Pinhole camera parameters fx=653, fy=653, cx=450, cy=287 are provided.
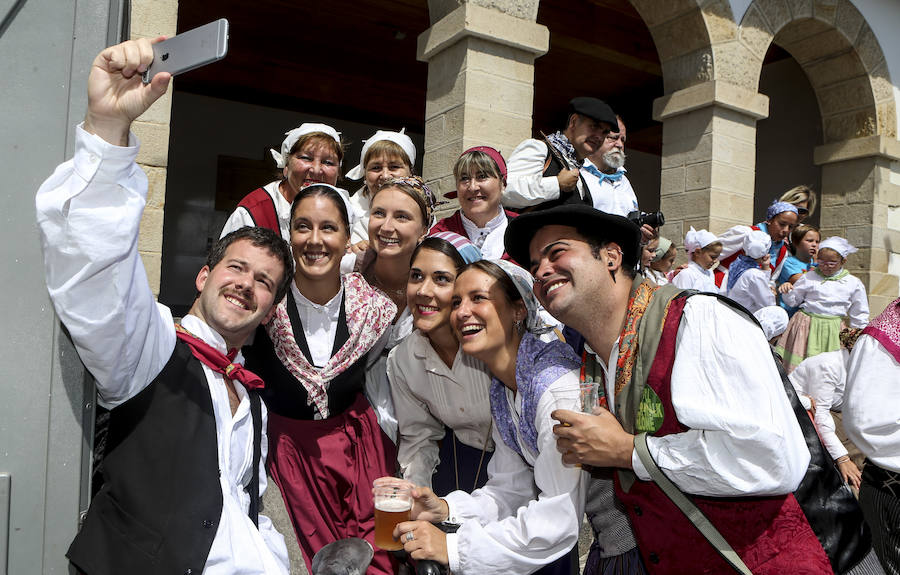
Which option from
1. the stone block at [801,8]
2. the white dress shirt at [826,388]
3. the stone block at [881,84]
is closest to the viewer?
the white dress shirt at [826,388]

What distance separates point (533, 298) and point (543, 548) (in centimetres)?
85

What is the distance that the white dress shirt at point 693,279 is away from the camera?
606 centimetres

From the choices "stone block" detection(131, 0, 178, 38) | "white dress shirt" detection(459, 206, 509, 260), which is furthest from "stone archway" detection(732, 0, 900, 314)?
"stone block" detection(131, 0, 178, 38)

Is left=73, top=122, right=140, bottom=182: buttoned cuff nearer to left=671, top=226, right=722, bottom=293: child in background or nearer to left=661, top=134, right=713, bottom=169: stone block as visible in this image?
left=671, top=226, right=722, bottom=293: child in background

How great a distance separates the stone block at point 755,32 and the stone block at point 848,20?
131 centimetres

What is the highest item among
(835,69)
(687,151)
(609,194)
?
(835,69)

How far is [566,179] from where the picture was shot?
3.79 m

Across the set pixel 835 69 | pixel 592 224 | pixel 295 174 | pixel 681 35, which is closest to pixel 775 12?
pixel 681 35

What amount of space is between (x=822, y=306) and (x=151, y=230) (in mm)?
5813

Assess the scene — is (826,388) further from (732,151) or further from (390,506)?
(390,506)

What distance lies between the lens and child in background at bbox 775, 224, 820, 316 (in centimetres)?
691

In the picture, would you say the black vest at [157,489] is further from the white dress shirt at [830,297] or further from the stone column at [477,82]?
the white dress shirt at [830,297]

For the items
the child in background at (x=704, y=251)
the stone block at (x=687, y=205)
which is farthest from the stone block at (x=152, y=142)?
the stone block at (x=687, y=205)

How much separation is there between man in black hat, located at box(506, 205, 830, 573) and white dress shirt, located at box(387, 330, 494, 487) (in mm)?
551
